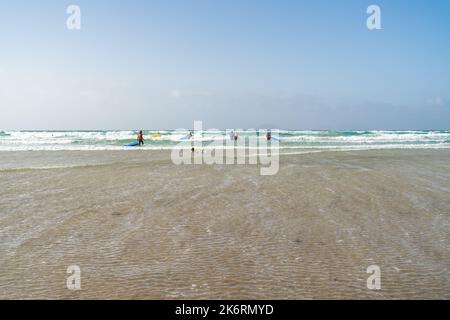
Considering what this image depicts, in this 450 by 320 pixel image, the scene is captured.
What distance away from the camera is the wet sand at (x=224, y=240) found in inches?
146

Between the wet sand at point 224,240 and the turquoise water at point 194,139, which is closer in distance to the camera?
the wet sand at point 224,240

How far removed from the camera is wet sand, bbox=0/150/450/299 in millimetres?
3707

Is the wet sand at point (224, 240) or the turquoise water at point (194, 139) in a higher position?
the turquoise water at point (194, 139)

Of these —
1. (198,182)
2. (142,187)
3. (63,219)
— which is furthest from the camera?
(198,182)

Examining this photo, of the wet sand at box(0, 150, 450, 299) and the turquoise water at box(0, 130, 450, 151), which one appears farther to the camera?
the turquoise water at box(0, 130, 450, 151)

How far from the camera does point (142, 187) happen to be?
9.78 metres

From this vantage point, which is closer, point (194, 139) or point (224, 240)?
point (224, 240)

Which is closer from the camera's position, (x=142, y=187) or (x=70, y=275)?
(x=70, y=275)

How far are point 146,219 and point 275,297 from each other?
3395mm

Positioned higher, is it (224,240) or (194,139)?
(194,139)

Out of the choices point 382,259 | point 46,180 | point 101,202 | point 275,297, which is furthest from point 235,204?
point 46,180

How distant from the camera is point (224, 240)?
5.16 metres

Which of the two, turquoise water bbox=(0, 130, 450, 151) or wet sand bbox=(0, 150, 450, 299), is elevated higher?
turquoise water bbox=(0, 130, 450, 151)
